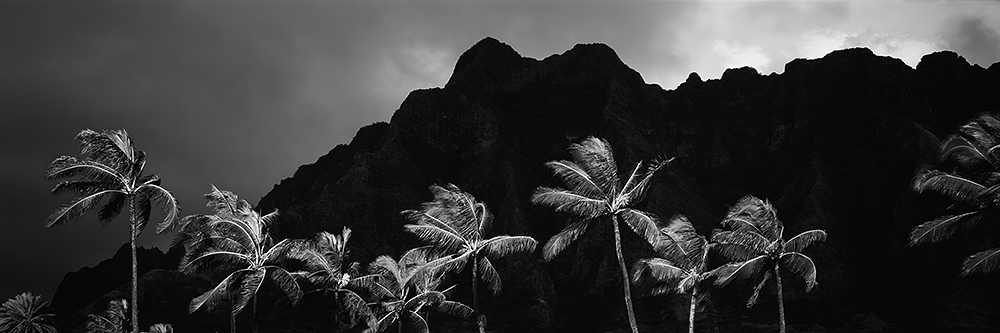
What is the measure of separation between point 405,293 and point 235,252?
12.9 metres

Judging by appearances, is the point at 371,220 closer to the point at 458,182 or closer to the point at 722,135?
the point at 458,182

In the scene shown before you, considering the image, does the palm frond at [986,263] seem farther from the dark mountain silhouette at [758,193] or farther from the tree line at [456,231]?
the dark mountain silhouette at [758,193]

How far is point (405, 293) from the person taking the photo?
51375 millimetres

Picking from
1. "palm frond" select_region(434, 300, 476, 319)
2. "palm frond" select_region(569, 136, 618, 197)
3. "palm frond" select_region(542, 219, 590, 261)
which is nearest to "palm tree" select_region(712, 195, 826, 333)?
"palm frond" select_region(569, 136, 618, 197)

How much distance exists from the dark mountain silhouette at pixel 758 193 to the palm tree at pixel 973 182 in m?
78.0

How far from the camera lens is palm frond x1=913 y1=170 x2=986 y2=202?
38.5 meters

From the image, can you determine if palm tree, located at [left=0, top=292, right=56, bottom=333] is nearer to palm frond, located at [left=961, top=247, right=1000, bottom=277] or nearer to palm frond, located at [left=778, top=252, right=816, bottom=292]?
palm frond, located at [left=778, top=252, right=816, bottom=292]

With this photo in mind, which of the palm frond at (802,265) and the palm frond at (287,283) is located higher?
the palm frond at (287,283)

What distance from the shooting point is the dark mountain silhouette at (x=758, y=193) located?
123 metres

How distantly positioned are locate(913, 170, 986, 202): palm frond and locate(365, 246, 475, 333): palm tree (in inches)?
1107

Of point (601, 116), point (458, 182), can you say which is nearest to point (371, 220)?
point (458, 182)

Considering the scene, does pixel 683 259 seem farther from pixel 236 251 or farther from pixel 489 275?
pixel 236 251

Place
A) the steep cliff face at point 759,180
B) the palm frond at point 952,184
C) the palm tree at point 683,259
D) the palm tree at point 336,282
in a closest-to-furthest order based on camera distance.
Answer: the palm frond at point 952,184 < the palm tree at point 336,282 < the palm tree at point 683,259 < the steep cliff face at point 759,180

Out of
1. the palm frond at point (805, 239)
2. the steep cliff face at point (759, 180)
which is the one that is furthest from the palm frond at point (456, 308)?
the steep cliff face at point (759, 180)
